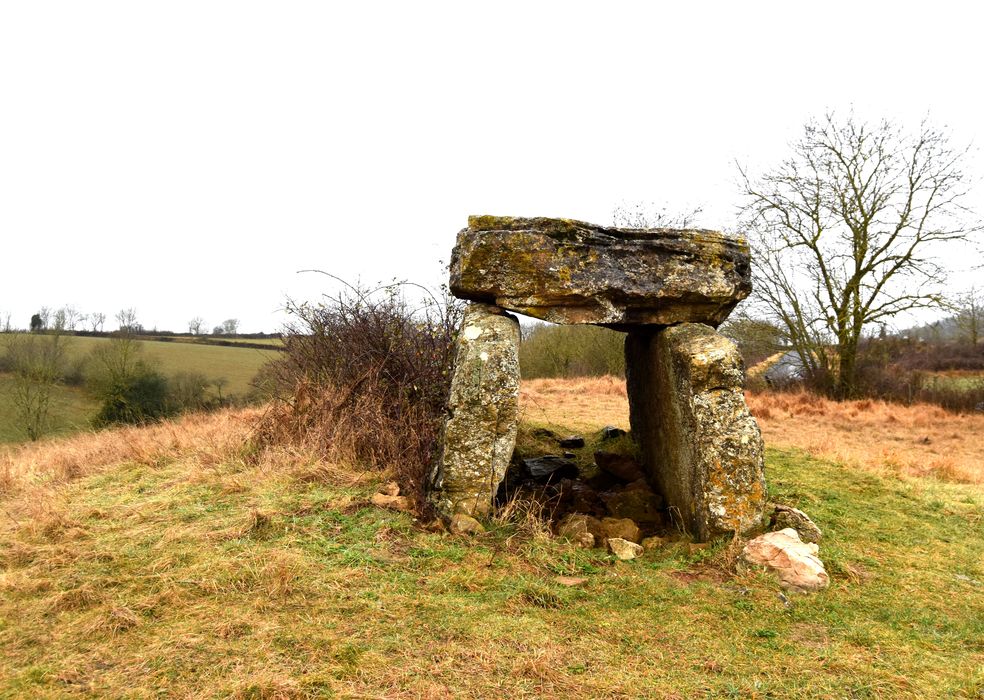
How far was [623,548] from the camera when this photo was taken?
5.03 m

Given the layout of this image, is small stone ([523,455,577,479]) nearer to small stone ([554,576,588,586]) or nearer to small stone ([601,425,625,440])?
small stone ([601,425,625,440])

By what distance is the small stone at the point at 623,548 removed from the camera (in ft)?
16.3

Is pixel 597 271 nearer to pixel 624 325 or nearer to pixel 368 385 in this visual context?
pixel 624 325

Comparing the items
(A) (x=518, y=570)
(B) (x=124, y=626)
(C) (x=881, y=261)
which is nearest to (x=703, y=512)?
(A) (x=518, y=570)

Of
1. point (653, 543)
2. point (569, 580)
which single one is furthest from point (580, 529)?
point (569, 580)

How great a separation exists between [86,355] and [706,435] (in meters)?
19.5

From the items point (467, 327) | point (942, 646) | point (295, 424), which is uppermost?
point (467, 327)

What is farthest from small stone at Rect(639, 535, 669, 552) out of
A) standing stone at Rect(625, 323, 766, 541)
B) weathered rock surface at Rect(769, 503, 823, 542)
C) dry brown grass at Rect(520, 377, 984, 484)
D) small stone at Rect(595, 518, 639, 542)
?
dry brown grass at Rect(520, 377, 984, 484)

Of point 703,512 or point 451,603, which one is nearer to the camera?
point 451,603

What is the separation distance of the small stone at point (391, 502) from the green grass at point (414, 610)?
14 cm

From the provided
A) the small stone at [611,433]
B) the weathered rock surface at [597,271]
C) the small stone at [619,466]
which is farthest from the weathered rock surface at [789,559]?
the small stone at [611,433]

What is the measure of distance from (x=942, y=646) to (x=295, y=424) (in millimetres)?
6028

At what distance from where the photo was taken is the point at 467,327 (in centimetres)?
587

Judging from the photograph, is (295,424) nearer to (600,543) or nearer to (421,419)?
(421,419)
